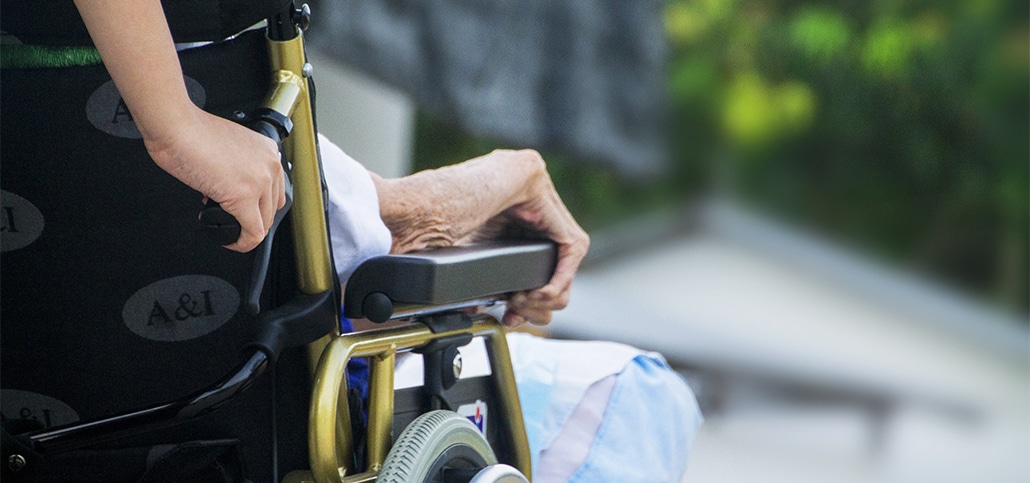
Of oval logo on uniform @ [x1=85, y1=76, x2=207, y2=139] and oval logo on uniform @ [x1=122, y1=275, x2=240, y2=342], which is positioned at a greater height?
oval logo on uniform @ [x1=85, y1=76, x2=207, y2=139]

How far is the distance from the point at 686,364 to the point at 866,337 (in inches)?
92.8

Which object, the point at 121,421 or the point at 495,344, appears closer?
the point at 121,421

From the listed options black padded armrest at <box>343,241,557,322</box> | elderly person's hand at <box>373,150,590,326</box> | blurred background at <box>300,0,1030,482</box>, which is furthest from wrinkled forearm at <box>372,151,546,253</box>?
blurred background at <box>300,0,1030,482</box>

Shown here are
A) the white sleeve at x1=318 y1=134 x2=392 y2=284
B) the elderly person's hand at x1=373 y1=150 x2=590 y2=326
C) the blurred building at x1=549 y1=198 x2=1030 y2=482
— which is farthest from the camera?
the blurred building at x1=549 y1=198 x2=1030 y2=482

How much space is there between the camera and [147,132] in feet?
1.90

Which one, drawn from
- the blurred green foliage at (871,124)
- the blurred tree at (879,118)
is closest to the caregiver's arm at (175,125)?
the blurred green foliage at (871,124)

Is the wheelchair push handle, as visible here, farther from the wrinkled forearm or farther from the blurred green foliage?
the blurred green foliage

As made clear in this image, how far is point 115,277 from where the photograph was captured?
0.69 metres

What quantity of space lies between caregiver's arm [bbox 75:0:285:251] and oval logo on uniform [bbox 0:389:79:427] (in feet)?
0.64

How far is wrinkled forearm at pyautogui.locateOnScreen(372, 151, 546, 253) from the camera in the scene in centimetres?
101

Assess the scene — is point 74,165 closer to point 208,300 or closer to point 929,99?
point 208,300

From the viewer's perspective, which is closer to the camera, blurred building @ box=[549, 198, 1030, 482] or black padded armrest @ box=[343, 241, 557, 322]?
black padded armrest @ box=[343, 241, 557, 322]

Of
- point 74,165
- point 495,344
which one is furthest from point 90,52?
point 495,344

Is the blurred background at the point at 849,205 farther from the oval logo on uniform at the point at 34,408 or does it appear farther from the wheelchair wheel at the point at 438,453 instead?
the oval logo on uniform at the point at 34,408
